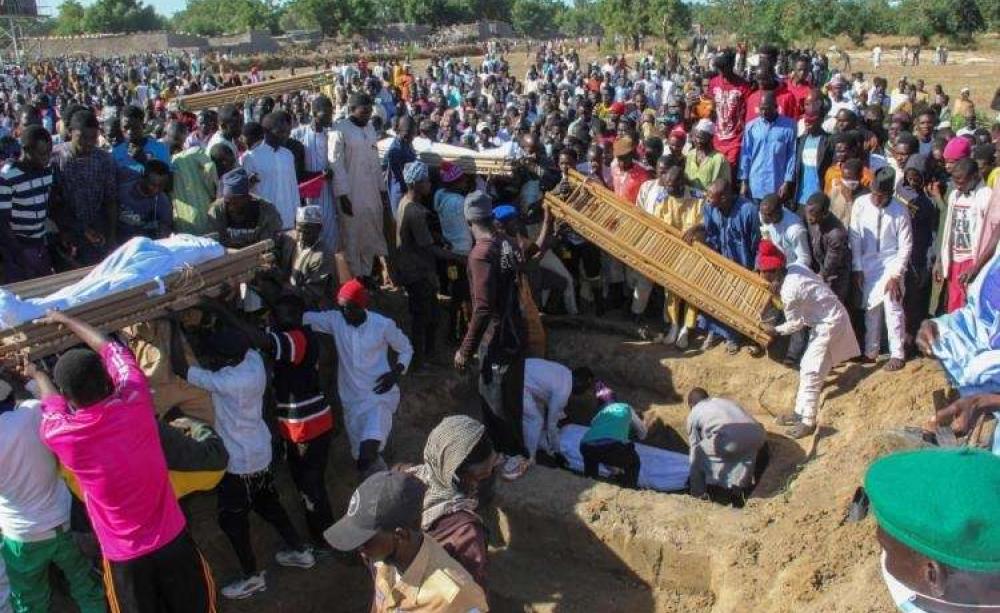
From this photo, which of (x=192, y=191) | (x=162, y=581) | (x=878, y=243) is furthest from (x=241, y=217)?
(x=878, y=243)

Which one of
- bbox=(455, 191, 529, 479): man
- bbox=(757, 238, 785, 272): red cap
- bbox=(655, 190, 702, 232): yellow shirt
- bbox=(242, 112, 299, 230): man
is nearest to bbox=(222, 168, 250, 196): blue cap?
bbox=(242, 112, 299, 230): man

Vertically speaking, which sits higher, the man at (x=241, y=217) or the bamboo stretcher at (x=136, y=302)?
the man at (x=241, y=217)

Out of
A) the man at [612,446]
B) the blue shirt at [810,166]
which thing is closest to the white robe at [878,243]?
the blue shirt at [810,166]

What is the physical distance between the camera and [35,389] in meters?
4.45

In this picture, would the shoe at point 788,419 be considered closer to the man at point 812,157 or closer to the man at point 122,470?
the man at point 812,157

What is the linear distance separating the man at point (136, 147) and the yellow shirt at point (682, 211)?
4.28 metres

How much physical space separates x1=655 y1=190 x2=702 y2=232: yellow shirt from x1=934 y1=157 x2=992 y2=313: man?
1956 mm

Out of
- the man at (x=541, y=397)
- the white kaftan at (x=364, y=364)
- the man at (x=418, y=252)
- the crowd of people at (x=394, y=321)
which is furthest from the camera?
the man at (x=418, y=252)

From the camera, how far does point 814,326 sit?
6.50 m

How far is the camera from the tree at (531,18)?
8262 cm

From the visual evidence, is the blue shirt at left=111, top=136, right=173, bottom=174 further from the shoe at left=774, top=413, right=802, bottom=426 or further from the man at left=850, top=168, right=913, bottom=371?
the man at left=850, top=168, right=913, bottom=371

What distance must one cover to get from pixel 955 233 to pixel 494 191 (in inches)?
153

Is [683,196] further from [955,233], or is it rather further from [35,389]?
[35,389]

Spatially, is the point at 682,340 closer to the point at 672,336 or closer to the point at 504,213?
the point at 672,336
